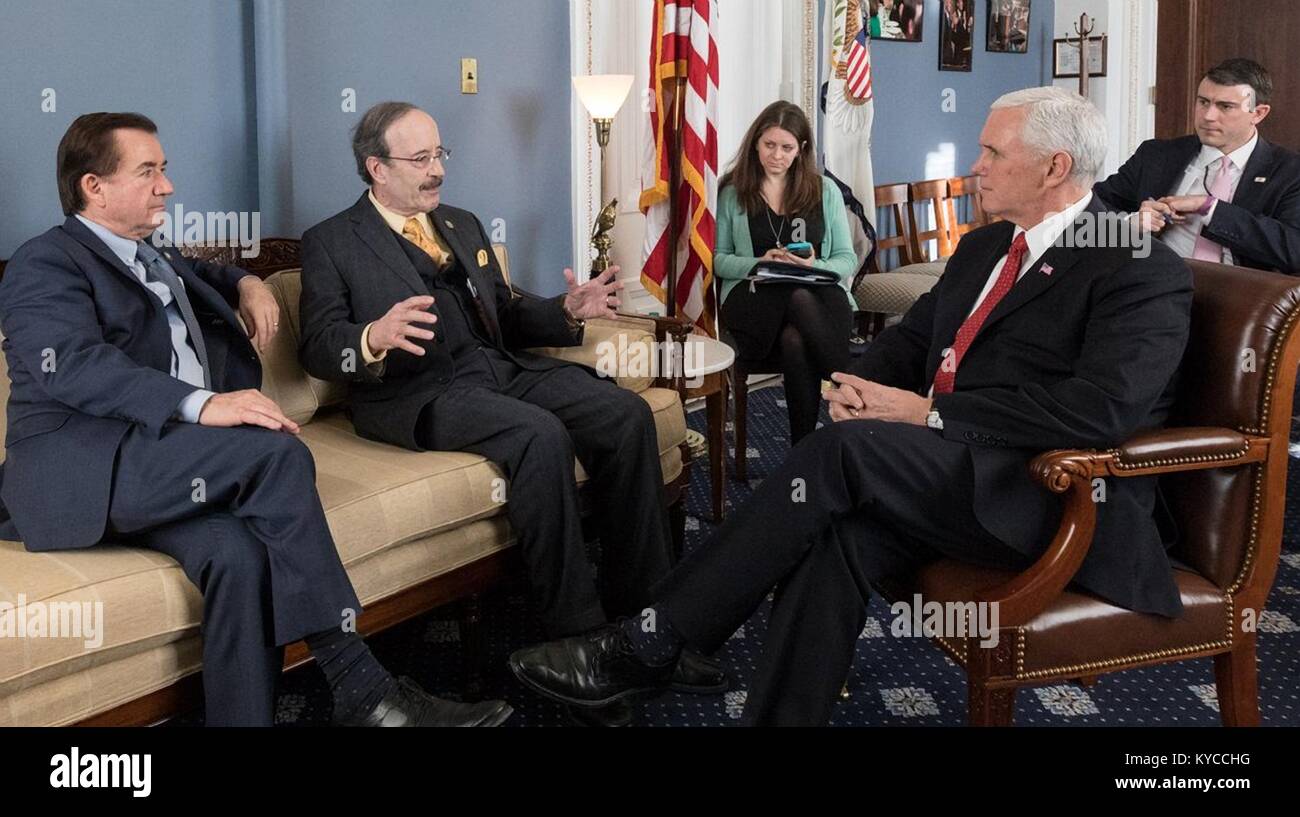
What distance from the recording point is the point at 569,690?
2.70m

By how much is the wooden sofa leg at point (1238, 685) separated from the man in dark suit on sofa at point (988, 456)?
210 mm

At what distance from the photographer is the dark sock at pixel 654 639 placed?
2.51 metres

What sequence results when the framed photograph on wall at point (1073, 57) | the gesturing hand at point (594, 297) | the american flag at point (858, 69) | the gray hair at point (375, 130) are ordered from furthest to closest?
1. the framed photograph on wall at point (1073, 57)
2. the american flag at point (858, 69)
3. the gesturing hand at point (594, 297)
4. the gray hair at point (375, 130)

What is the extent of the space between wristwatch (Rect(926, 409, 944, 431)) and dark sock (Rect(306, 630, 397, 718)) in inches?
47.3

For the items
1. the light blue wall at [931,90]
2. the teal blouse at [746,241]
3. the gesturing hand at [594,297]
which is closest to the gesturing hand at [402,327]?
the gesturing hand at [594,297]

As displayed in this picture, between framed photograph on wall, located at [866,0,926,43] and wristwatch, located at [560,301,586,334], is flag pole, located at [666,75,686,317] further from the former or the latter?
framed photograph on wall, located at [866,0,926,43]

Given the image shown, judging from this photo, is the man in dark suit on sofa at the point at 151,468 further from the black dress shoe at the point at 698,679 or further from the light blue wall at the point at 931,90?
the light blue wall at the point at 931,90

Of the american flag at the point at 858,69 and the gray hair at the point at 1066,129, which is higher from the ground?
the american flag at the point at 858,69

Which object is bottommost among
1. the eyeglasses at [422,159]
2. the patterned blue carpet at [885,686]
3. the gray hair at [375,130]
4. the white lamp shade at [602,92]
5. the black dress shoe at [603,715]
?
the patterned blue carpet at [885,686]

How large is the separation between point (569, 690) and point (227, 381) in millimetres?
1045

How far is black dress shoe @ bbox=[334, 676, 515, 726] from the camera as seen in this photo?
247 centimetres

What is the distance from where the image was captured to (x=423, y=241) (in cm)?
339

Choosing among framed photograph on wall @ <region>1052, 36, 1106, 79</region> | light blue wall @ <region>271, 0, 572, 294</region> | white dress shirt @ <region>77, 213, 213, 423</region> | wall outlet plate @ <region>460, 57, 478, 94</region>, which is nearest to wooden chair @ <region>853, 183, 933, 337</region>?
light blue wall @ <region>271, 0, 572, 294</region>

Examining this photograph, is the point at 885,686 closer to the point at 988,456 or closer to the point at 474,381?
the point at 988,456
